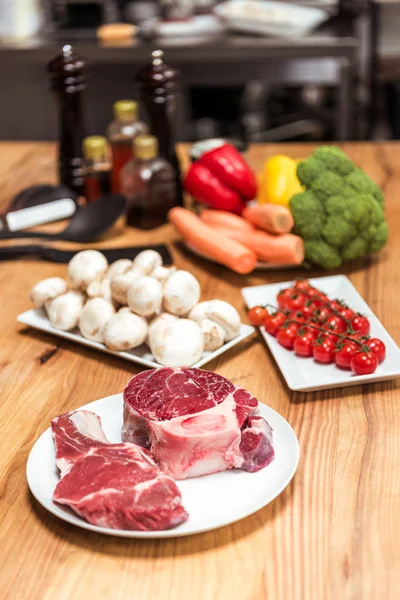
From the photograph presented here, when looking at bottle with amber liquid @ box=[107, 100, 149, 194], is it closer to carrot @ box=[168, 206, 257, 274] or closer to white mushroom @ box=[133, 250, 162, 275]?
carrot @ box=[168, 206, 257, 274]

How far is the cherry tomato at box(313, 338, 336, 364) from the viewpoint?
116 centimetres

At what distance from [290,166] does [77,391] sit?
0.71 m

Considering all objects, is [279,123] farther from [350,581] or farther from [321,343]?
[350,581]

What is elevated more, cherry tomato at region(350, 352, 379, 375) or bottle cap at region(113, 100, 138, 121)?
bottle cap at region(113, 100, 138, 121)

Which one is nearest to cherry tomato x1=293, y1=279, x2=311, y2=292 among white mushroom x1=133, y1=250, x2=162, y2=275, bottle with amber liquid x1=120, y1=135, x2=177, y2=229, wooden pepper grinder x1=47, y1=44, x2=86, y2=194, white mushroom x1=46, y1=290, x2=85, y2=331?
white mushroom x1=133, y1=250, x2=162, y2=275

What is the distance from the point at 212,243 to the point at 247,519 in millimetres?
745

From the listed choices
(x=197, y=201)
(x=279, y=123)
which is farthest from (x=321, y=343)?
(x=279, y=123)

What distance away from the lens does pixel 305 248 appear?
151 cm

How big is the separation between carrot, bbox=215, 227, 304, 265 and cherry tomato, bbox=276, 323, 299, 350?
277 millimetres

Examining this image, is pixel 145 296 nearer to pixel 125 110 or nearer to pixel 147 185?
pixel 147 185

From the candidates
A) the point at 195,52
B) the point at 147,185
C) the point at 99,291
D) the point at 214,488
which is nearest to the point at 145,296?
the point at 99,291

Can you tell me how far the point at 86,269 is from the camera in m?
1.28

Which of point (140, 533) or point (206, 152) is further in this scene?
point (206, 152)

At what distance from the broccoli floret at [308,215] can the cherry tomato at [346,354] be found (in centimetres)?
39
